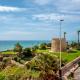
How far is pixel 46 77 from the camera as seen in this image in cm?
2450

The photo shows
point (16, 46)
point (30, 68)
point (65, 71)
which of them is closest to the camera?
point (65, 71)

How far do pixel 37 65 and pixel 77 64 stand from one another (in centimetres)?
753

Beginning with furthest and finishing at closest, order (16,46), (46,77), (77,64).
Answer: (16,46), (77,64), (46,77)

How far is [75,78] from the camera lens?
26203mm

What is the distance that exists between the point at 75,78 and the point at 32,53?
29141mm

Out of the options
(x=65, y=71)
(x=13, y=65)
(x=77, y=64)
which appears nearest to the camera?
(x=65, y=71)

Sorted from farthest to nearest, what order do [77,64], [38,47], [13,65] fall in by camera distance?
[38,47] < [13,65] < [77,64]

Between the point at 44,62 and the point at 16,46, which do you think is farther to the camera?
the point at 16,46

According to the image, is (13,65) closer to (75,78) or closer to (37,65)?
(37,65)

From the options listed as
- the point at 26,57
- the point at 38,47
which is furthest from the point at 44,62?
the point at 38,47

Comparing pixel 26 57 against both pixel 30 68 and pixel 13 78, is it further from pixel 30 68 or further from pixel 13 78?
pixel 13 78

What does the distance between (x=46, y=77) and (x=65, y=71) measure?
3.88 m

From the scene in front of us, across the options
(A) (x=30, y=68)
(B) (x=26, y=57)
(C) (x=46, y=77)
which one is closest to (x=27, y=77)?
(C) (x=46, y=77)

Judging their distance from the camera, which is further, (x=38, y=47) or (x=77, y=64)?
(x=38, y=47)
